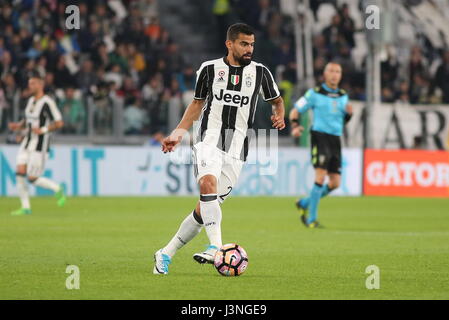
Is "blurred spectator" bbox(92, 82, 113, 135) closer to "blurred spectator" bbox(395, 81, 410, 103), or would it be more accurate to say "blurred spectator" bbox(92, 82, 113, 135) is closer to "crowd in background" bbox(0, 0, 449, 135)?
"crowd in background" bbox(0, 0, 449, 135)

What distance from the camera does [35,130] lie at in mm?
18219

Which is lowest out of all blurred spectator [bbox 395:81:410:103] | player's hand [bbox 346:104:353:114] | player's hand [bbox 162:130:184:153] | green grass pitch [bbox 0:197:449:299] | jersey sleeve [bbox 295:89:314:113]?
green grass pitch [bbox 0:197:449:299]

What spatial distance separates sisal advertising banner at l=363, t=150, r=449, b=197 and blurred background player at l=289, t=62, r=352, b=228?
852 centimetres

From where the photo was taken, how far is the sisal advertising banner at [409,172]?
24.0 meters

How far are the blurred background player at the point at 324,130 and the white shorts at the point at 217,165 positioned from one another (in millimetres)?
6110

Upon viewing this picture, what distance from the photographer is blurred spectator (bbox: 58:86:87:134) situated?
22938 mm

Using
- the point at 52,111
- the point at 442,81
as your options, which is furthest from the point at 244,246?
the point at 442,81

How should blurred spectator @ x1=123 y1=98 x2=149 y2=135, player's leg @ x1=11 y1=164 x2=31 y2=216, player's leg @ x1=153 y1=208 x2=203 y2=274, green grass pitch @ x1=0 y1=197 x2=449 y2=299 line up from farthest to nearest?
blurred spectator @ x1=123 y1=98 x2=149 y2=135, player's leg @ x1=11 y1=164 x2=31 y2=216, player's leg @ x1=153 y1=208 x2=203 y2=274, green grass pitch @ x1=0 y1=197 x2=449 y2=299

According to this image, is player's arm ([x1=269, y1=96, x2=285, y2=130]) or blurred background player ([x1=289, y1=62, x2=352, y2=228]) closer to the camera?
player's arm ([x1=269, y1=96, x2=285, y2=130])

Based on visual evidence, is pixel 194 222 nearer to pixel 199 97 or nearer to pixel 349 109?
pixel 199 97

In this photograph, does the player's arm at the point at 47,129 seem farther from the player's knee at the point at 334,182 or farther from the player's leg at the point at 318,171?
the player's knee at the point at 334,182

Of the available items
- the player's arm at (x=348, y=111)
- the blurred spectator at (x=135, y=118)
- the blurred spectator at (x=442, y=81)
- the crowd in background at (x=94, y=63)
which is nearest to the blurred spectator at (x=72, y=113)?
the crowd in background at (x=94, y=63)

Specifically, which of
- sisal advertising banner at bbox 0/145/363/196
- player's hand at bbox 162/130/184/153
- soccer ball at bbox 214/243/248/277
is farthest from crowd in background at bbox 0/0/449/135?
soccer ball at bbox 214/243/248/277
